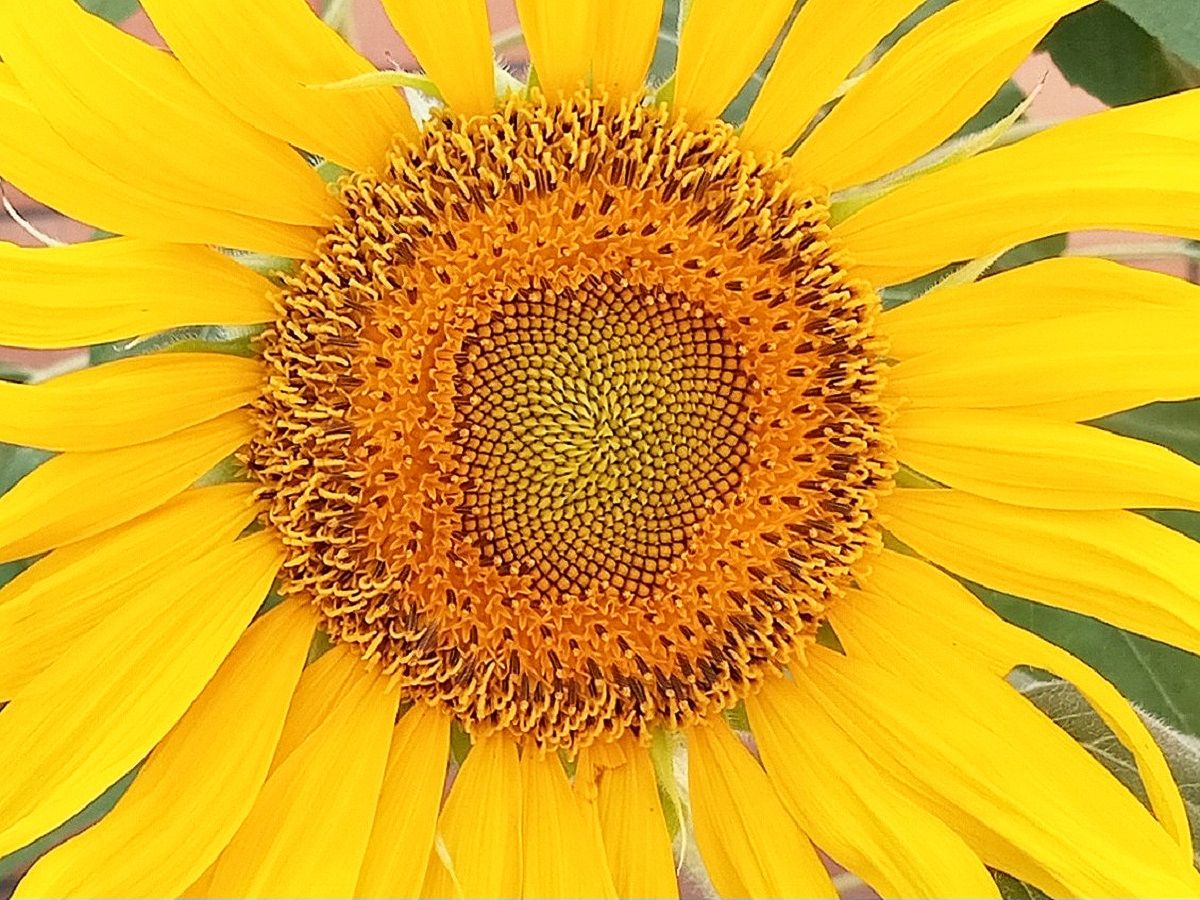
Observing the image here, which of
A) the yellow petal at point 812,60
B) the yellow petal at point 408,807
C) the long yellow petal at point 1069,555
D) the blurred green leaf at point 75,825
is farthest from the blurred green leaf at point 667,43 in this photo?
the blurred green leaf at point 75,825

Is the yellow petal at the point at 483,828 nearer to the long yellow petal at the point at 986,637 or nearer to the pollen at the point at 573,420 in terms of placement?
the pollen at the point at 573,420

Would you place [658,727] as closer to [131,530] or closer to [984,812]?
Answer: [984,812]

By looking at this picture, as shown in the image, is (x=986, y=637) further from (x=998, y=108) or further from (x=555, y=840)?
(x=998, y=108)

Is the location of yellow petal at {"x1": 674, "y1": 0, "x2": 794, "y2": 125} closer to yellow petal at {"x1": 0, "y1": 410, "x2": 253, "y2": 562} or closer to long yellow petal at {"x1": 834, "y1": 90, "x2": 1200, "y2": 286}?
long yellow petal at {"x1": 834, "y1": 90, "x2": 1200, "y2": 286}

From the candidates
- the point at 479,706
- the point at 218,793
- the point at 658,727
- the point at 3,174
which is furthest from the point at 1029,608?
the point at 3,174

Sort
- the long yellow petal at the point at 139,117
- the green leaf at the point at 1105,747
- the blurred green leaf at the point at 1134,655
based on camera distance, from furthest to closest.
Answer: the blurred green leaf at the point at 1134,655 < the green leaf at the point at 1105,747 < the long yellow petal at the point at 139,117

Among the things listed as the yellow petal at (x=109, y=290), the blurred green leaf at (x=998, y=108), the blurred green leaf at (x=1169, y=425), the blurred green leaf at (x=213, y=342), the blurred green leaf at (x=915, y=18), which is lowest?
the blurred green leaf at (x=213, y=342)

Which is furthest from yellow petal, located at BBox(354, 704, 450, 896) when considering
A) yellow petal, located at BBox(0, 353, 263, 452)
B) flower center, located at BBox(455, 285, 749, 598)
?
yellow petal, located at BBox(0, 353, 263, 452)

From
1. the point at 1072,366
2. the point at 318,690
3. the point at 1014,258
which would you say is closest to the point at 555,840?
the point at 318,690
